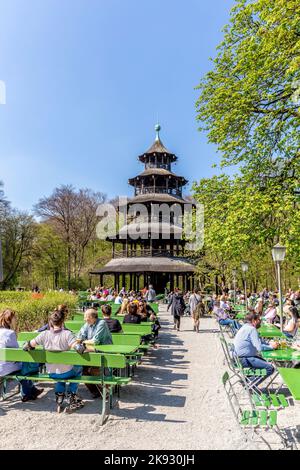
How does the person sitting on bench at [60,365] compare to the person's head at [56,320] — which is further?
the person's head at [56,320]

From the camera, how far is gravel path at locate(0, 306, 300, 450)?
4590 mm

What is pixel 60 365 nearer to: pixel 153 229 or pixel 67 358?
pixel 67 358

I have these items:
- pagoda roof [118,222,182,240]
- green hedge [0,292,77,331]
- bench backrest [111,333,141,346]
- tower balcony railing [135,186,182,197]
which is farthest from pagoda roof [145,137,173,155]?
bench backrest [111,333,141,346]

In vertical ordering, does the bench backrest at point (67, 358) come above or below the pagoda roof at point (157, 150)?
below

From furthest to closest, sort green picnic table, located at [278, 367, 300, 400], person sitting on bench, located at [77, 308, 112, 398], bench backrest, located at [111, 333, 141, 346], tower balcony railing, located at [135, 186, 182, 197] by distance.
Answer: tower balcony railing, located at [135, 186, 182, 197], bench backrest, located at [111, 333, 141, 346], person sitting on bench, located at [77, 308, 112, 398], green picnic table, located at [278, 367, 300, 400]

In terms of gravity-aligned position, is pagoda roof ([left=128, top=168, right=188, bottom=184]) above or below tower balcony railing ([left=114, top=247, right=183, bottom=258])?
above

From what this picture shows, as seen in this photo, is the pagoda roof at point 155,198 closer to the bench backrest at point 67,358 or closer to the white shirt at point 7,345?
the white shirt at point 7,345

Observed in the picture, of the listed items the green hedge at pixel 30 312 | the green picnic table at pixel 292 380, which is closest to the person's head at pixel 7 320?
the green picnic table at pixel 292 380

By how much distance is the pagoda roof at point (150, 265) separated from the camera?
104 ft

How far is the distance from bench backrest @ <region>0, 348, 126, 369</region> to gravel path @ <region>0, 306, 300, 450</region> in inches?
32.0

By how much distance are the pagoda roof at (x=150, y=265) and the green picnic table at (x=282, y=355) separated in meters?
24.3

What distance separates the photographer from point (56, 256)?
159 feet

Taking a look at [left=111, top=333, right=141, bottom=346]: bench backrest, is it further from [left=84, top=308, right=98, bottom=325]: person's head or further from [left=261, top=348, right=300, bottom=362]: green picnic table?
[left=261, top=348, right=300, bottom=362]: green picnic table

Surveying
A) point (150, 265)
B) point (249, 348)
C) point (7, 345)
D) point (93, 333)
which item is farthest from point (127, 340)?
point (150, 265)
